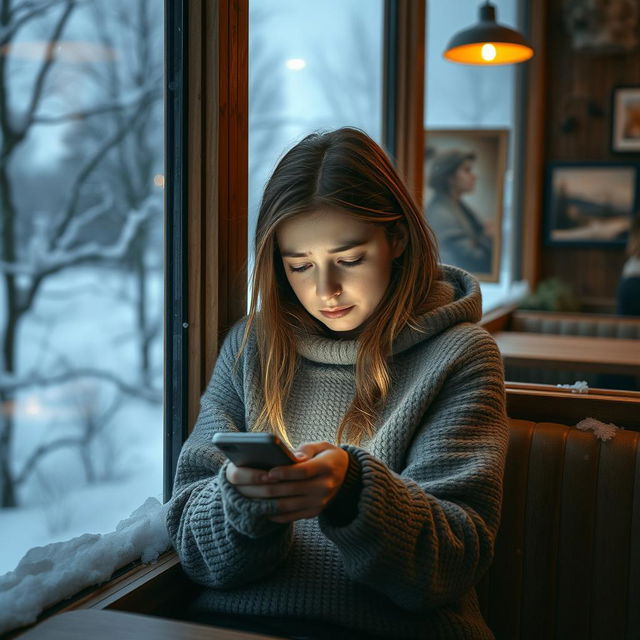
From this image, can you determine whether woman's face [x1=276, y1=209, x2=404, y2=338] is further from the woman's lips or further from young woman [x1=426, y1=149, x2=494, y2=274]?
young woman [x1=426, y1=149, x2=494, y2=274]

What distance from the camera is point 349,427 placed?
141 cm

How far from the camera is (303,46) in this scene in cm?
236

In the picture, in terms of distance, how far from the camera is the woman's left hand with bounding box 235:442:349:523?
1.07 meters

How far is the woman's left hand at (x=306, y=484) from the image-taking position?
3.50ft

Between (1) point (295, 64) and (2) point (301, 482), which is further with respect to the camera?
(1) point (295, 64)

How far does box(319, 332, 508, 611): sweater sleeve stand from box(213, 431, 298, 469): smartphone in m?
0.14

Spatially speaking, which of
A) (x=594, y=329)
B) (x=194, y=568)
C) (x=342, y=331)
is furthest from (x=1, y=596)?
(x=594, y=329)

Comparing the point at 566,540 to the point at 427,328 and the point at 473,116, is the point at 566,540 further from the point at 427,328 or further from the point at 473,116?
the point at 473,116

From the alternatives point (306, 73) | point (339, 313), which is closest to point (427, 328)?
point (339, 313)

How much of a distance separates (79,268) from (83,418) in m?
0.27

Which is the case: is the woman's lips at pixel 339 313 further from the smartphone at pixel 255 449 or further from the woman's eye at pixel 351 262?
the smartphone at pixel 255 449

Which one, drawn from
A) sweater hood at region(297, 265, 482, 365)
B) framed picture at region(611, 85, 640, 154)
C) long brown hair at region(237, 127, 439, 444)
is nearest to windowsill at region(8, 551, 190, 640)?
long brown hair at region(237, 127, 439, 444)

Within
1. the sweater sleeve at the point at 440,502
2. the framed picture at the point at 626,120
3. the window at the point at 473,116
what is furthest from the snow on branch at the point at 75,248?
the framed picture at the point at 626,120

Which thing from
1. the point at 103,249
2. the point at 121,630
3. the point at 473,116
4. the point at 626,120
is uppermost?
the point at 626,120
